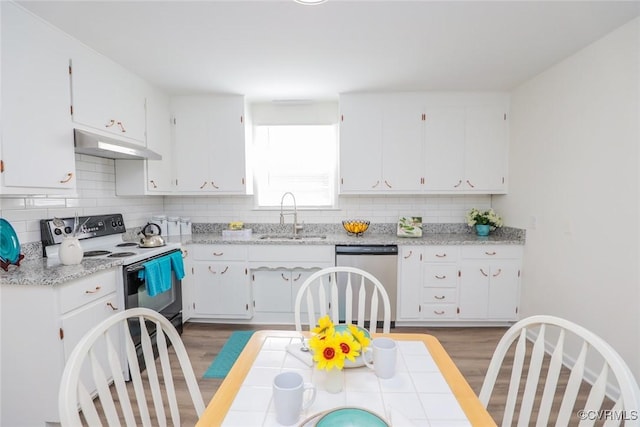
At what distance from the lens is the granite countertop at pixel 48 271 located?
1.69 meters

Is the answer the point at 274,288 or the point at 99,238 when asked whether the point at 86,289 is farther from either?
the point at 274,288

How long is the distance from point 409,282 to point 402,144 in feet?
4.62

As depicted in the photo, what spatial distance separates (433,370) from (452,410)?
0.21m

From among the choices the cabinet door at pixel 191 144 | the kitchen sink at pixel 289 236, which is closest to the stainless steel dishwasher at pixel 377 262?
the kitchen sink at pixel 289 236

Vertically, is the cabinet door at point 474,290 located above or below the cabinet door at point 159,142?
below

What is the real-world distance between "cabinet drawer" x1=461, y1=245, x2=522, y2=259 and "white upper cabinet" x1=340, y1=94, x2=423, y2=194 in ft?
Result: 2.60

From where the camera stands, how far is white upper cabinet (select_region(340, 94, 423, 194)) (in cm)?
325

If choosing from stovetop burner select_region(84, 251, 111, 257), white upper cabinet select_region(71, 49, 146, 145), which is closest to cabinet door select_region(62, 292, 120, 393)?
stovetop burner select_region(84, 251, 111, 257)

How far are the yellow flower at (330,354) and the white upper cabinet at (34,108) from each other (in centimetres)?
193

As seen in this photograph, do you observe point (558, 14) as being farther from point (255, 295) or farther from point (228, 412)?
point (255, 295)

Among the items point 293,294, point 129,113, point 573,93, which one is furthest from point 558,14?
point 129,113

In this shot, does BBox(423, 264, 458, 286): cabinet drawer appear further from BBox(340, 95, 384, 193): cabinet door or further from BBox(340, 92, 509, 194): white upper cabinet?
BBox(340, 95, 384, 193): cabinet door

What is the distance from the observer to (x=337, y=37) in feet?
6.88

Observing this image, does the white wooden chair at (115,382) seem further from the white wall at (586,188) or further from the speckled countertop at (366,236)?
the white wall at (586,188)
